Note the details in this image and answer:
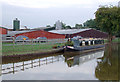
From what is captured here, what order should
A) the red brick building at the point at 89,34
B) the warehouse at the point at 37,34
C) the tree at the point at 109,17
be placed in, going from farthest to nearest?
the red brick building at the point at 89,34 → the tree at the point at 109,17 → the warehouse at the point at 37,34

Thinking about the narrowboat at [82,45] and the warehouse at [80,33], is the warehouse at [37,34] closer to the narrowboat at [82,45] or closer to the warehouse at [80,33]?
the warehouse at [80,33]

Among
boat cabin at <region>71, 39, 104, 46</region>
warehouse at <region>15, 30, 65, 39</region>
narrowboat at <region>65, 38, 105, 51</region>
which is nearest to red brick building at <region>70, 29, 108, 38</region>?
warehouse at <region>15, 30, 65, 39</region>

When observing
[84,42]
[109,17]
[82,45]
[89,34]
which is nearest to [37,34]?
[84,42]

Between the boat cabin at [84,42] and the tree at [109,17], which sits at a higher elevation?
the tree at [109,17]

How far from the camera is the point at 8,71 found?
9156 millimetres

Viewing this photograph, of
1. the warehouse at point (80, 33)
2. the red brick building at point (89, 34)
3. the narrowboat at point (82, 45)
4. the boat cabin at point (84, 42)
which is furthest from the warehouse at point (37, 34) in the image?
the boat cabin at point (84, 42)

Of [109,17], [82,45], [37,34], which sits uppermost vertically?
[109,17]

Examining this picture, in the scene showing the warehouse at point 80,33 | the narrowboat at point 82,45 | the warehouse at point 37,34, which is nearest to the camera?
the narrowboat at point 82,45

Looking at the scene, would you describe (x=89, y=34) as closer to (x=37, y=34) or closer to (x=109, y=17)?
(x=109, y=17)

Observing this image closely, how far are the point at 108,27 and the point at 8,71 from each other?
24453mm

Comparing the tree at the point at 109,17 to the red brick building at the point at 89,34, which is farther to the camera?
the red brick building at the point at 89,34

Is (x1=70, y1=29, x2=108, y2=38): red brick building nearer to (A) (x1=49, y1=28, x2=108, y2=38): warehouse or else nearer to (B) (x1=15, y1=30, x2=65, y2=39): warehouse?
(A) (x1=49, y1=28, x2=108, y2=38): warehouse

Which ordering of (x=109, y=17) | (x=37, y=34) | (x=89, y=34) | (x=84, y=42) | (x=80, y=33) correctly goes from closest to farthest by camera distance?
(x=84, y=42) < (x=37, y=34) < (x=109, y=17) < (x=80, y=33) < (x=89, y=34)

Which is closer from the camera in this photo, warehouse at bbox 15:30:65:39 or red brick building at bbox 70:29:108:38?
warehouse at bbox 15:30:65:39
